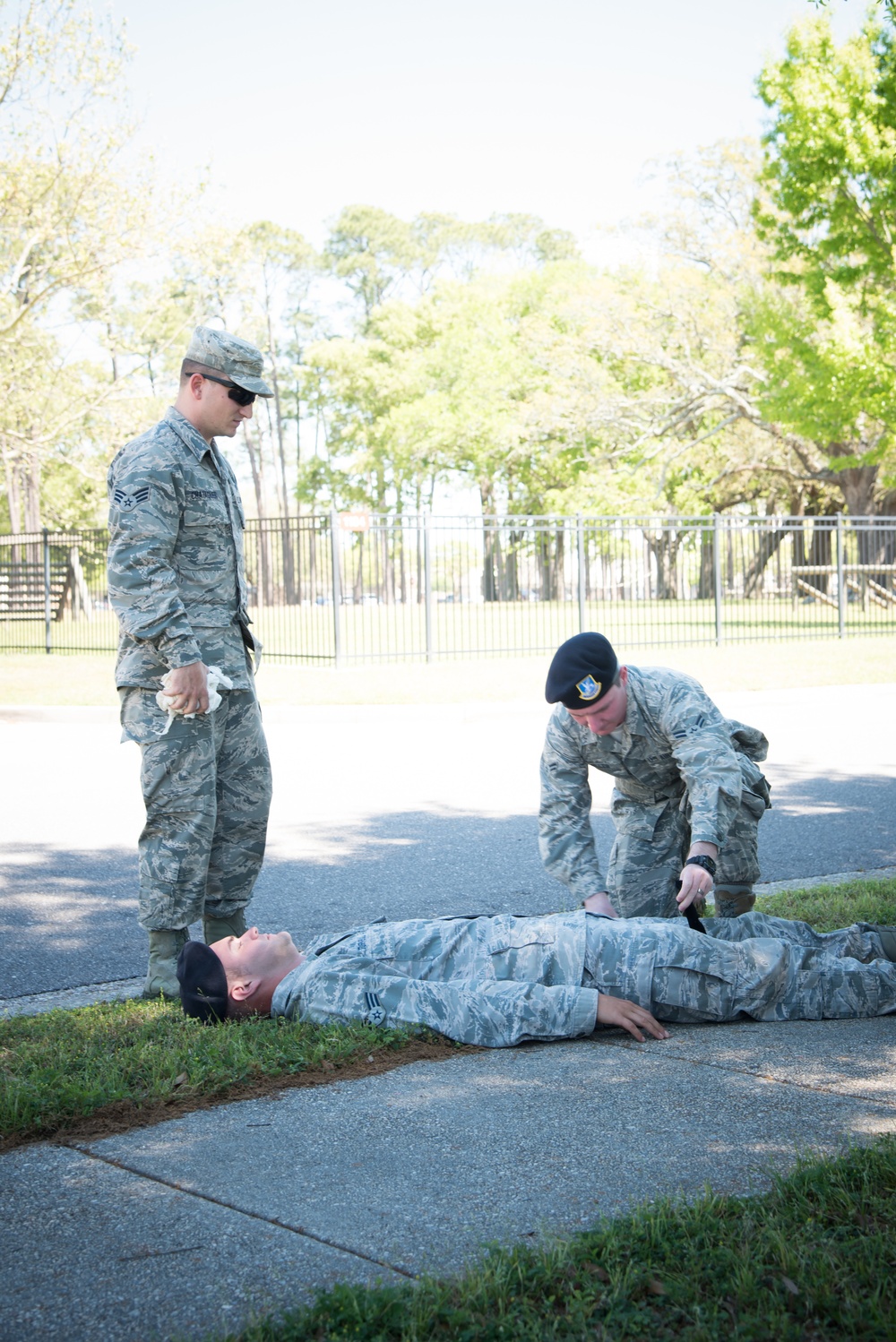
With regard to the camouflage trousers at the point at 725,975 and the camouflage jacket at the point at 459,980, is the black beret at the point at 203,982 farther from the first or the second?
the camouflage trousers at the point at 725,975

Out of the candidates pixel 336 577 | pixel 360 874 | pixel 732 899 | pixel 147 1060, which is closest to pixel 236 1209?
pixel 147 1060

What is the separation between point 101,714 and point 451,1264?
39.8 ft

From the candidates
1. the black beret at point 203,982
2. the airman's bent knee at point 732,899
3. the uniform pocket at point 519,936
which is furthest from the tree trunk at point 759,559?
the black beret at point 203,982

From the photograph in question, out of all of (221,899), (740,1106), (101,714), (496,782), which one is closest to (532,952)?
(740,1106)

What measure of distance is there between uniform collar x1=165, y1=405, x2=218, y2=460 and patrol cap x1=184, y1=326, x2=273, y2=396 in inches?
8.4

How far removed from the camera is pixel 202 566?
4531 mm

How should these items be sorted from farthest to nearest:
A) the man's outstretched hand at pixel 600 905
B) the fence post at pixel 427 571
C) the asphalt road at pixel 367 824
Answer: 1. the fence post at pixel 427 571
2. the asphalt road at pixel 367 824
3. the man's outstretched hand at pixel 600 905

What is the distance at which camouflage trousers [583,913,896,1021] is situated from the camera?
3.80 metres

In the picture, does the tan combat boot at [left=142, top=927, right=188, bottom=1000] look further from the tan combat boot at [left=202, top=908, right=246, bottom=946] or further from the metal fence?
the metal fence

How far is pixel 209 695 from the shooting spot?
4273 mm

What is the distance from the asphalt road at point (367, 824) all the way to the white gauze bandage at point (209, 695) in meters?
1.13

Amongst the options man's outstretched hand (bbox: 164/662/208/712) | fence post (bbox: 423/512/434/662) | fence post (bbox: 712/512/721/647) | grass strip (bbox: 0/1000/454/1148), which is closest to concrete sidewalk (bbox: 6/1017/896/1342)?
grass strip (bbox: 0/1000/454/1148)

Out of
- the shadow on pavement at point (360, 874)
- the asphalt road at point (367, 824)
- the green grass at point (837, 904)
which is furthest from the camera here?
the asphalt road at point (367, 824)

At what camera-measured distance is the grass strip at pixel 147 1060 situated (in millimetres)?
3215
